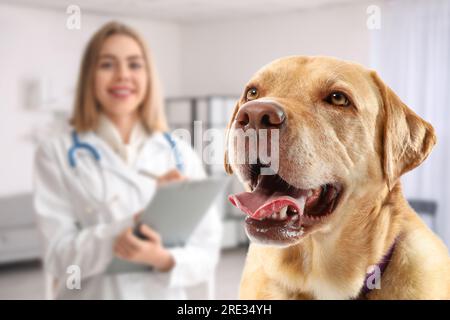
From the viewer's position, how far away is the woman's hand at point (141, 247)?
2.90ft

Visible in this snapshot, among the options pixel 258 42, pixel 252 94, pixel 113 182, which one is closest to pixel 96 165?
pixel 113 182

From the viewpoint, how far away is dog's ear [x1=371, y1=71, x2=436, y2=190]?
279 mm

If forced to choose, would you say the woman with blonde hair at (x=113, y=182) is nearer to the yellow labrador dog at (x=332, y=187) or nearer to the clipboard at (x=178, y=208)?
the clipboard at (x=178, y=208)

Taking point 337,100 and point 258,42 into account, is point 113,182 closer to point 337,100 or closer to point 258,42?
point 258,42

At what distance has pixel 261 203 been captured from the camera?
0.26 meters

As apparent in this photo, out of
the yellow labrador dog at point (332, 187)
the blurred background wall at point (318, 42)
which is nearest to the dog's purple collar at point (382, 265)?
→ the yellow labrador dog at point (332, 187)

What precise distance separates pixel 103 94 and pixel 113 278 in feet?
1.08

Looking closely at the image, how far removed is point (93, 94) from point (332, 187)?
0.81 meters

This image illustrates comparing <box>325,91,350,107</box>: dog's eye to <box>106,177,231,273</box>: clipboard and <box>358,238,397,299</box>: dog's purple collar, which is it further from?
<box>106,177,231,273</box>: clipboard

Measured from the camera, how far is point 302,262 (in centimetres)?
32

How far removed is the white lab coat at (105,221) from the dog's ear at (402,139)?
2.09ft

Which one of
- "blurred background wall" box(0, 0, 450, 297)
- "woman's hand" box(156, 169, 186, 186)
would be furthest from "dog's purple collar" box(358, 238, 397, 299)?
"woman's hand" box(156, 169, 186, 186)
